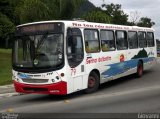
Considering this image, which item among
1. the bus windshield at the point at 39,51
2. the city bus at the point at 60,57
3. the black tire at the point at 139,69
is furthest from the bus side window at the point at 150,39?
the bus windshield at the point at 39,51

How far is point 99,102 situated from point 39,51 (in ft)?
9.18

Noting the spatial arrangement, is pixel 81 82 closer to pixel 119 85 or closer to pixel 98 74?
pixel 98 74

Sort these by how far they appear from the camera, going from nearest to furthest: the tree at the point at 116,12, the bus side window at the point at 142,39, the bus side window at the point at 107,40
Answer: the bus side window at the point at 107,40, the bus side window at the point at 142,39, the tree at the point at 116,12

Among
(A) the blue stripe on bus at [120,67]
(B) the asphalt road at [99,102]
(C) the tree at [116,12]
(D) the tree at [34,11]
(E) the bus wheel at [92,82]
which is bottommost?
(B) the asphalt road at [99,102]

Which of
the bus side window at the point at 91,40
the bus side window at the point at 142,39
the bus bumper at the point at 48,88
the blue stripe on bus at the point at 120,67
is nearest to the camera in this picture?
the bus bumper at the point at 48,88

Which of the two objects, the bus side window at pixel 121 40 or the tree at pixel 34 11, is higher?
the tree at pixel 34 11

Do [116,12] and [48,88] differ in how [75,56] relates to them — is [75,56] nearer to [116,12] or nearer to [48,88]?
[48,88]

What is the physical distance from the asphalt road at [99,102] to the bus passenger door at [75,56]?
0.58 m

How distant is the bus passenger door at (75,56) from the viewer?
14047 mm

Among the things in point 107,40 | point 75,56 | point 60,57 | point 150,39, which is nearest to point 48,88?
point 60,57

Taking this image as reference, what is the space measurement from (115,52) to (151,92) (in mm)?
3220

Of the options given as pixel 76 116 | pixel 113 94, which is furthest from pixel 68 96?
pixel 76 116

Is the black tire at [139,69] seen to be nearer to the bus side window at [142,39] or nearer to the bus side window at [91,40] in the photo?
the bus side window at [142,39]

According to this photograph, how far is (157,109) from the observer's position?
1126 centimetres
